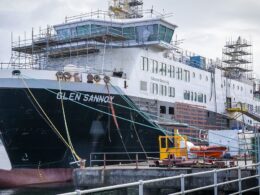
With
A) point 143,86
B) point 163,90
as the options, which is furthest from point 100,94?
point 163,90

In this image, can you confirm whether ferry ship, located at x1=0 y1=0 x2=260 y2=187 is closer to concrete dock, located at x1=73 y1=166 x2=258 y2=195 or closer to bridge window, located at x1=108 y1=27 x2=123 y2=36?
bridge window, located at x1=108 y1=27 x2=123 y2=36

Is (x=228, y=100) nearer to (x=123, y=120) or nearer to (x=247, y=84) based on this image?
(x=247, y=84)

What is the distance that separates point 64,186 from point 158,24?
455 inches

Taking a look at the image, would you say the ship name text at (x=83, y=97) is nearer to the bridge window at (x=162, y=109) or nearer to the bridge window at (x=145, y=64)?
the bridge window at (x=145, y=64)

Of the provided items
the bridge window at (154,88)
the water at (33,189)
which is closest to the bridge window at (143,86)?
the bridge window at (154,88)

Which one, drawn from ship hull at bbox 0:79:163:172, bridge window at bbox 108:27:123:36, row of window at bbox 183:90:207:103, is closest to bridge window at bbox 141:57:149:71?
bridge window at bbox 108:27:123:36

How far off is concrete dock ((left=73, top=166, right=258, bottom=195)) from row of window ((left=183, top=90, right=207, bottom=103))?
43.2 feet

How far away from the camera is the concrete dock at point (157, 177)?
1573cm

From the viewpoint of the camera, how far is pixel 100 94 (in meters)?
23.5

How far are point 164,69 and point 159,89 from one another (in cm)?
152

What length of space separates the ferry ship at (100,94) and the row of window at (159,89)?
56 mm

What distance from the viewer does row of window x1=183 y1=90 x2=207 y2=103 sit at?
30641mm

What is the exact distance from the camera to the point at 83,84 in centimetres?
2303

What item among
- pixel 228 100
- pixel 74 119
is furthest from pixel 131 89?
pixel 228 100
